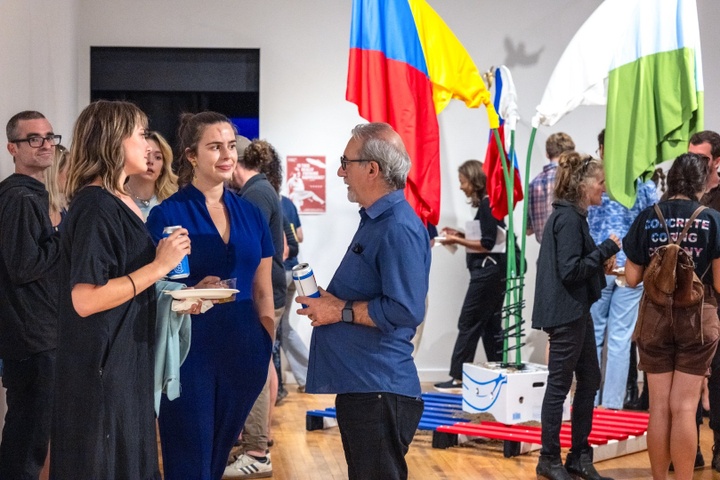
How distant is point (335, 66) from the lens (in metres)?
7.86

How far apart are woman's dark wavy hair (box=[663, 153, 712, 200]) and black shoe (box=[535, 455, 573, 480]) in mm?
1453

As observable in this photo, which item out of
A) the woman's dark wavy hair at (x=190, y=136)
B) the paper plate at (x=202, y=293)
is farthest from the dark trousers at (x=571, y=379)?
the paper plate at (x=202, y=293)

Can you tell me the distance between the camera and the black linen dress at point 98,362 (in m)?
2.44

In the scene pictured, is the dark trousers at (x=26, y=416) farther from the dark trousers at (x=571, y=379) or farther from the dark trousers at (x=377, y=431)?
the dark trousers at (x=571, y=379)

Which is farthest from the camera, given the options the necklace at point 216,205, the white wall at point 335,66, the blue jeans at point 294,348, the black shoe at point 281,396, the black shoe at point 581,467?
the white wall at point 335,66

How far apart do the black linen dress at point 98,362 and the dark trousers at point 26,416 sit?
131 cm

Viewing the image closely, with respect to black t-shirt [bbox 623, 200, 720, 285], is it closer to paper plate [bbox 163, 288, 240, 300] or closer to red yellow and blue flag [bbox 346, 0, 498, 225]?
red yellow and blue flag [bbox 346, 0, 498, 225]

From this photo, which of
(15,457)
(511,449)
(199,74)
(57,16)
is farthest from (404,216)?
(199,74)

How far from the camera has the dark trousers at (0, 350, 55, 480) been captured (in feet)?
12.2

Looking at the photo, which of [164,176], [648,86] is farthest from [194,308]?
[648,86]

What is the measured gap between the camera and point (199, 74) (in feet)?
25.7

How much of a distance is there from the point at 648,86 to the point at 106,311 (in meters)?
3.24

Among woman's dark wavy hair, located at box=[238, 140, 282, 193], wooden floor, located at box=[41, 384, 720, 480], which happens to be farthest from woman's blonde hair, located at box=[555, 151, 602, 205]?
woman's dark wavy hair, located at box=[238, 140, 282, 193]

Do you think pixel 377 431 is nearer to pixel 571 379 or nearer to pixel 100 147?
pixel 100 147
